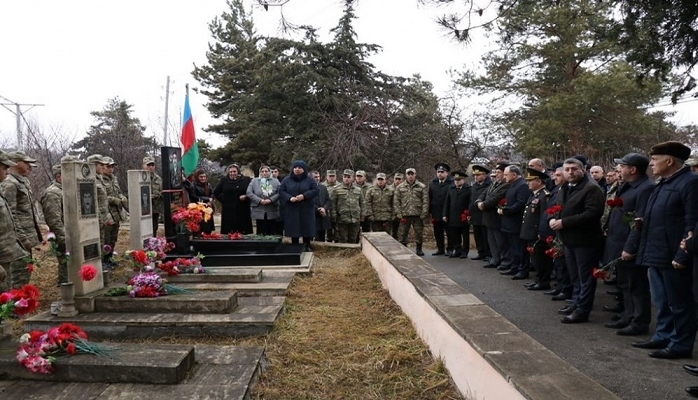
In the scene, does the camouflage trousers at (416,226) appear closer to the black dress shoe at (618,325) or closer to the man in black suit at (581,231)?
the man in black suit at (581,231)

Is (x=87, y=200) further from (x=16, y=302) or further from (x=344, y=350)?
(x=344, y=350)

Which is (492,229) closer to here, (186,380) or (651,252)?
(651,252)

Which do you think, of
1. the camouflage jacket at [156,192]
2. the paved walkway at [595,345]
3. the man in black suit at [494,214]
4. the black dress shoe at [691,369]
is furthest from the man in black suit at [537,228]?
the camouflage jacket at [156,192]

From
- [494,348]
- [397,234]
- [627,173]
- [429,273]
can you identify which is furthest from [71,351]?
[397,234]

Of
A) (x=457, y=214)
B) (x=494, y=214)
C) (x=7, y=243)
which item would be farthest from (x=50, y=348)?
(x=457, y=214)

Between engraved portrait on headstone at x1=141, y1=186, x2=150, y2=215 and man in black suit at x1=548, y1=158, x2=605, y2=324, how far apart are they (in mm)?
5273

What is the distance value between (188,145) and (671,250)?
7008 millimetres

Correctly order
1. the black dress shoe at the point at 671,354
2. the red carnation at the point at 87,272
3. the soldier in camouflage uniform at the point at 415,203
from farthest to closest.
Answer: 1. the soldier in camouflage uniform at the point at 415,203
2. the red carnation at the point at 87,272
3. the black dress shoe at the point at 671,354

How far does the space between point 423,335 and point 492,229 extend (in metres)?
4.33

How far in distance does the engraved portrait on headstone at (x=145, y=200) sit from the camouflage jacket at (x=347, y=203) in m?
4.21

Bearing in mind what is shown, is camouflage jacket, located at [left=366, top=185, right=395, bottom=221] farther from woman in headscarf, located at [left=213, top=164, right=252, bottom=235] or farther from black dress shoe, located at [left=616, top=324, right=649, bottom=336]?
black dress shoe, located at [left=616, top=324, right=649, bottom=336]

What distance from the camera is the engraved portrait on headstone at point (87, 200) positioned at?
522 centimetres

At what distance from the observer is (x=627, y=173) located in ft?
16.0

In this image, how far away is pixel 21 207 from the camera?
5.50 m
